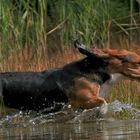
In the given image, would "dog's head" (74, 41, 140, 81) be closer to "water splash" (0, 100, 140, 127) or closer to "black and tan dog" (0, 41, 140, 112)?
"black and tan dog" (0, 41, 140, 112)

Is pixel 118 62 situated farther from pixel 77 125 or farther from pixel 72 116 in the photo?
→ pixel 77 125

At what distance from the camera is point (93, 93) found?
38.6 feet

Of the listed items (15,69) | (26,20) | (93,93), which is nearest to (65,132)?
(93,93)

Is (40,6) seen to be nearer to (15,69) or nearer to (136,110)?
(15,69)

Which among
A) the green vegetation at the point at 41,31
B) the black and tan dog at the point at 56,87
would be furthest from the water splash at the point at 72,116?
the green vegetation at the point at 41,31

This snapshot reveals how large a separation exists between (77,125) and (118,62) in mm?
1631

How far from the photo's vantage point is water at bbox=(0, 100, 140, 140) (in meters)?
9.31

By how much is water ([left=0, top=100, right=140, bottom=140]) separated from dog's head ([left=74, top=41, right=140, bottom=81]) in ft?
1.70

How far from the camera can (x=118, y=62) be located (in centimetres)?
1218

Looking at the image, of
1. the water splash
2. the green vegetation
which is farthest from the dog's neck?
the green vegetation

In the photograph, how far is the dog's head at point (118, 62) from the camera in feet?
39.8

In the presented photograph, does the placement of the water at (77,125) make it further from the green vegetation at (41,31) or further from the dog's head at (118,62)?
the green vegetation at (41,31)

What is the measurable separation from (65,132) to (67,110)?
196cm

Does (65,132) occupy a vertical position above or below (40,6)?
below
